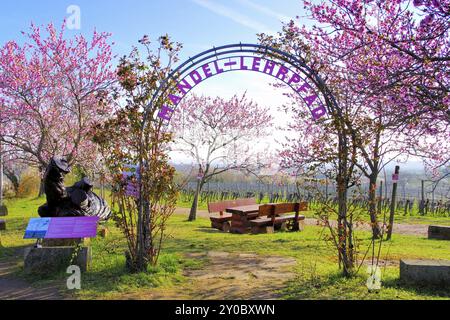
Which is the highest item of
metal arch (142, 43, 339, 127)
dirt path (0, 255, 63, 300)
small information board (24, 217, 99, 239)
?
metal arch (142, 43, 339, 127)

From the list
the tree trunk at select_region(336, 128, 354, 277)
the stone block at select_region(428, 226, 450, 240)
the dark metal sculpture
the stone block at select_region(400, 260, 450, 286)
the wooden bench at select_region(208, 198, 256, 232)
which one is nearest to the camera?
the stone block at select_region(400, 260, 450, 286)

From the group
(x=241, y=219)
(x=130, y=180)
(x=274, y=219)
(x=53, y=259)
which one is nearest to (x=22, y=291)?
(x=53, y=259)

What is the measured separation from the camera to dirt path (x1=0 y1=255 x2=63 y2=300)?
495cm

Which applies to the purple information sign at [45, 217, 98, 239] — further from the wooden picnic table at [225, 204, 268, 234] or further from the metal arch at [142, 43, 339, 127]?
the wooden picnic table at [225, 204, 268, 234]

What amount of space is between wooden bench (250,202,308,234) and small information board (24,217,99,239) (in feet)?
17.2

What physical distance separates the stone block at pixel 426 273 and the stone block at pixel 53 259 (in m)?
4.51

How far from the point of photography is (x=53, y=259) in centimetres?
601

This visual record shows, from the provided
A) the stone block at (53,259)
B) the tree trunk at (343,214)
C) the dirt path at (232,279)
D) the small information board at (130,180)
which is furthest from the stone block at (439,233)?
the stone block at (53,259)

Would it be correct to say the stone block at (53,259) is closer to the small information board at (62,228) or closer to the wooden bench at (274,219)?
the small information board at (62,228)

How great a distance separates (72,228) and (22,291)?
130cm

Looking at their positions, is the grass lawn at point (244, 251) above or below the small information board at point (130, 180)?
below

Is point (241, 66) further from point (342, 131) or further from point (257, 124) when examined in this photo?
point (257, 124)

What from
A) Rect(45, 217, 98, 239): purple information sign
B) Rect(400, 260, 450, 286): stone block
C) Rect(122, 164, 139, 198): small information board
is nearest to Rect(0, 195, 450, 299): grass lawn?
Rect(400, 260, 450, 286): stone block

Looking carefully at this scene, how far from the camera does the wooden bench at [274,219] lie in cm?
1101
